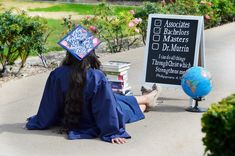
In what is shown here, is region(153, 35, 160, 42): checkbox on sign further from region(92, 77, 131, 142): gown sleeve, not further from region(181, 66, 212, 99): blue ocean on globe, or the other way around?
region(92, 77, 131, 142): gown sleeve

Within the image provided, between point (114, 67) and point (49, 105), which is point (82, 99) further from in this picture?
point (114, 67)

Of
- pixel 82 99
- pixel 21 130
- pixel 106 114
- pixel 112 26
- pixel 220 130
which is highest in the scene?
pixel 220 130

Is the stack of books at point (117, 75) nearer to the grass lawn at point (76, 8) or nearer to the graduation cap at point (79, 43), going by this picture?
the graduation cap at point (79, 43)

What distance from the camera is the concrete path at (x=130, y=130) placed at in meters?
5.89

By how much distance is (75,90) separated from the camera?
20.3 ft

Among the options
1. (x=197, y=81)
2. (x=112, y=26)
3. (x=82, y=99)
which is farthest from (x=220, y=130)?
(x=112, y=26)

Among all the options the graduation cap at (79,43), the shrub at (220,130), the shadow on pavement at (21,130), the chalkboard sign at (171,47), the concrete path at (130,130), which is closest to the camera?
the shrub at (220,130)

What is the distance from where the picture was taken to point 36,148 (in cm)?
597

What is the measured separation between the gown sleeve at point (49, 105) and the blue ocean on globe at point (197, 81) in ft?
5.13

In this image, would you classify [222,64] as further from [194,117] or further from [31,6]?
[31,6]

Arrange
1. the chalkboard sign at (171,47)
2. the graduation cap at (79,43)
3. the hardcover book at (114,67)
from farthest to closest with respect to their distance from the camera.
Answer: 1. the chalkboard sign at (171,47)
2. the hardcover book at (114,67)
3. the graduation cap at (79,43)

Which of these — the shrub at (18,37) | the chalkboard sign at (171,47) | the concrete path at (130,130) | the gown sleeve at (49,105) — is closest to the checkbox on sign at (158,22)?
the chalkboard sign at (171,47)

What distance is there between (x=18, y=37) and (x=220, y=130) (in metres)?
5.83

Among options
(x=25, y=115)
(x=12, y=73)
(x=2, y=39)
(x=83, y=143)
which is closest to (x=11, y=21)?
(x=2, y=39)
